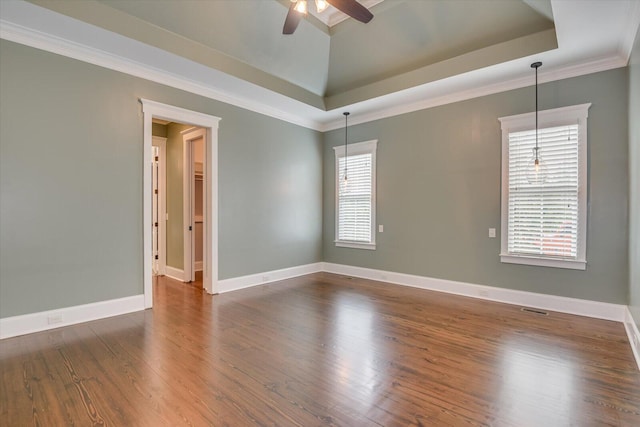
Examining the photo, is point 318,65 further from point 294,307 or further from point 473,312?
point 473,312

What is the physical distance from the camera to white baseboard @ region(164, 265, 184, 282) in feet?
19.0

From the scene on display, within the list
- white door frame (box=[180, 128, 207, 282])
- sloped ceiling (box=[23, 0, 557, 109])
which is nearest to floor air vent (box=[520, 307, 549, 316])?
sloped ceiling (box=[23, 0, 557, 109])

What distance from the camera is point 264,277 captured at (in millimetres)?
5488

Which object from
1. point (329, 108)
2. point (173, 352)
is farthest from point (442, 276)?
point (173, 352)

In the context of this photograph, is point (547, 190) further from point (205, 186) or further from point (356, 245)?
point (205, 186)

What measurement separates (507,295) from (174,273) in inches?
224

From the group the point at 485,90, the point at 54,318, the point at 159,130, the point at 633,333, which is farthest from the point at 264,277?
the point at 633,333

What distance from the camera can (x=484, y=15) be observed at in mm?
3643

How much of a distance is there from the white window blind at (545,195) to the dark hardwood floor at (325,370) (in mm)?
914

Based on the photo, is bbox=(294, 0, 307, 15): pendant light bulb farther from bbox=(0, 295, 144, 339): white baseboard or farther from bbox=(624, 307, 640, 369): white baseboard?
bbox=(624, 307, 640, 369): white baseboard

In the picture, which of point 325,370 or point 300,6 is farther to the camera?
point 300,6

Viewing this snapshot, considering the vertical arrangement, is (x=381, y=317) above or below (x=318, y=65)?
below

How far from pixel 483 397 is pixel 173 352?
2.55 metres

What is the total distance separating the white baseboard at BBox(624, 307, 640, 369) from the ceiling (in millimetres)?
2812
